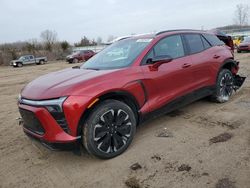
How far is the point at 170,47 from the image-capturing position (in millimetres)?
4812

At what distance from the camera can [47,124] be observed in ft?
11.2

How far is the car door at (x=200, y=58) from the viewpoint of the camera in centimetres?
512

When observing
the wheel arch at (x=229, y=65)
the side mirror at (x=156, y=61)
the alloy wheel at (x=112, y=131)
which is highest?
the side mirror at (x=156, y=61)

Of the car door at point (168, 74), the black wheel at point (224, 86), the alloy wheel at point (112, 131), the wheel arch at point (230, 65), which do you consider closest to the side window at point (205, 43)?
the wheel arch at point (230, 65)

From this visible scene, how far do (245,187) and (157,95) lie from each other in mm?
1896

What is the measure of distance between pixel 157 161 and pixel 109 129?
780mm

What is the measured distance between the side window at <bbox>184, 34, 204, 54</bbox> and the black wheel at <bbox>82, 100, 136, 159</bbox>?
208 centimetres

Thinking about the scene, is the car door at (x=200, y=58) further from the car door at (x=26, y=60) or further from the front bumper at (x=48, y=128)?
the car door at (x=26, y=60)

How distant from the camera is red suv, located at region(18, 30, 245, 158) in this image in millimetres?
3428

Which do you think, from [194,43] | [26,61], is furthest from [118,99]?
[26,61]

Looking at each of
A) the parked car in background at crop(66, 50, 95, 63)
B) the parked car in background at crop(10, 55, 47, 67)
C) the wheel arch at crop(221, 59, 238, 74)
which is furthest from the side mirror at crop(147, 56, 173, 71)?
the parked car in background at crop(10, 55, 47, 67)

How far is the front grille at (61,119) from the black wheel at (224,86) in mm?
3660

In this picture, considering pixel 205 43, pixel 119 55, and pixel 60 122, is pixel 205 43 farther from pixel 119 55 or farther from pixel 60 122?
pixel 60 122

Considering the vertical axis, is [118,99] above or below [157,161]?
above
